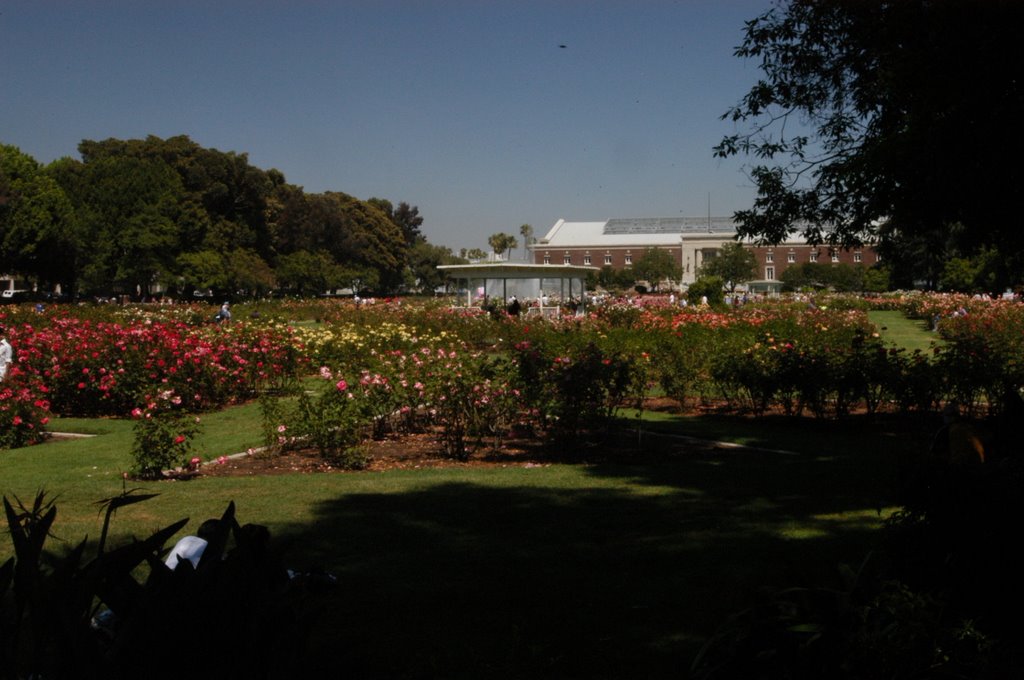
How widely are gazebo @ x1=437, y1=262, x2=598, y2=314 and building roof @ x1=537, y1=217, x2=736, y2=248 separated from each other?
Result: 63.7 meters

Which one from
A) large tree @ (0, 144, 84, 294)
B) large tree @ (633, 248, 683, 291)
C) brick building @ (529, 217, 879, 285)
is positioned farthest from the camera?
brick building @ (529, 217, 879, 285)

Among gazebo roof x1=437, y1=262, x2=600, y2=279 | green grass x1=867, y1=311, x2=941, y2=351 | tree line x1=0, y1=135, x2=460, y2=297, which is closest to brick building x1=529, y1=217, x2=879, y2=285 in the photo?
tree line x1=0, y1=135, x2=460, y2=297

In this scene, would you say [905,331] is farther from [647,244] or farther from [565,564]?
[647,244]

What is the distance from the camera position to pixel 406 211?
9850 centimetres

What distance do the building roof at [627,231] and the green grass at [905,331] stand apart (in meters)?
62.6

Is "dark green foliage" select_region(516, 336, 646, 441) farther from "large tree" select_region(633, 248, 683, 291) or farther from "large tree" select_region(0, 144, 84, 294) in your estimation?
"large tree" select_region(633, 248, 683, 291)

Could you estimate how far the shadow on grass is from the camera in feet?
12.4

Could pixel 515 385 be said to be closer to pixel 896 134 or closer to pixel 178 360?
pixel 896 134

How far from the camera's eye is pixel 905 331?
30.4 metres

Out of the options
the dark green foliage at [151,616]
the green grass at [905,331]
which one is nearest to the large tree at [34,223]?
the green grass at [905,331]

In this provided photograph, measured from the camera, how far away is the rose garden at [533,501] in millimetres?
2273

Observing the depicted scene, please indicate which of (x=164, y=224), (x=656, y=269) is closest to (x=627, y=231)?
(x=656, y=269)

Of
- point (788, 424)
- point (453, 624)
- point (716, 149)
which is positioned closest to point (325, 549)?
point (453, 624)

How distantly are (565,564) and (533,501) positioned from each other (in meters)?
1.81
